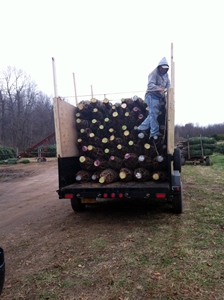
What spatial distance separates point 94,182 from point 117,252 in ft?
7.24

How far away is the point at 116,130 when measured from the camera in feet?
20.2

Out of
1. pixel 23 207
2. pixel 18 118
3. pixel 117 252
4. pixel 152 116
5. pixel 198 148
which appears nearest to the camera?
pixel 117 252

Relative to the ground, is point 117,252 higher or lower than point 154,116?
lower

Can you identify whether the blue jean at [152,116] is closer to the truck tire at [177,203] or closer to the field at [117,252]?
the truck tire at [177,203]

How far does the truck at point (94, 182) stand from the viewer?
16.1ft

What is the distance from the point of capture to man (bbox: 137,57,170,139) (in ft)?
17.9

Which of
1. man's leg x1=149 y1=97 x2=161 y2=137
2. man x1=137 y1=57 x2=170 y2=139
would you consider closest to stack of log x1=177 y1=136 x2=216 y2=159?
man x1=137 y1=57 x2=170 y2=139

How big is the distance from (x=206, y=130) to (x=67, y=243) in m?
45.8

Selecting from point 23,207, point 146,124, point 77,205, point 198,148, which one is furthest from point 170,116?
point 198,148

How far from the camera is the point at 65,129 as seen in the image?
Result: 223 inches

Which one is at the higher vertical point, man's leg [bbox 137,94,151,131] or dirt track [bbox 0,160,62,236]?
man's leg [bbox 137,94,151,131]

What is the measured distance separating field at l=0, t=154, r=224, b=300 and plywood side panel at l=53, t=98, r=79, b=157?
1.58 meters

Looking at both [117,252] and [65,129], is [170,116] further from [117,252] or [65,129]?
[117,252]

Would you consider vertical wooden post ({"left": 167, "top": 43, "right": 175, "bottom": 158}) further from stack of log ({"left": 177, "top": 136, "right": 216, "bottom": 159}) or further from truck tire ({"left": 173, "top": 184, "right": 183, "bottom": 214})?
stack of log ({"left": 177, "top": 136, "right": 216, "bottom": 159})
